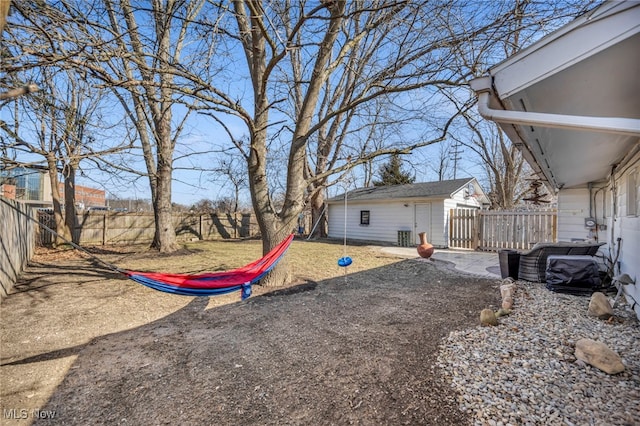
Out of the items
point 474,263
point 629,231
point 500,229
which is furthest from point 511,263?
point 500,229

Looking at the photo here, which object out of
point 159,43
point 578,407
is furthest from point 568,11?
point 159,43

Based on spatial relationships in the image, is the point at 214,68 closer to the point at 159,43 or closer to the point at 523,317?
the point at 159,43

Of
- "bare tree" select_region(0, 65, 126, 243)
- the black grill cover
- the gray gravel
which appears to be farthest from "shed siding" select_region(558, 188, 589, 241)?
"bare tree" select_region(0, 65, 126, 243)

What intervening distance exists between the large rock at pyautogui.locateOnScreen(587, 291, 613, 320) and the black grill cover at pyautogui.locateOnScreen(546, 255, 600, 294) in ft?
3.60

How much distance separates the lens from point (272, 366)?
8.77 feet

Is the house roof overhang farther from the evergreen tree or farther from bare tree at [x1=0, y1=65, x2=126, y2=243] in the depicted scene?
the evergreen tree

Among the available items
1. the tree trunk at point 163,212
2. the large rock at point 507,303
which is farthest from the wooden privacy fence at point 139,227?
the large rock at point 507,303

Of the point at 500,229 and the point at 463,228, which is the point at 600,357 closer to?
the point at 500,229

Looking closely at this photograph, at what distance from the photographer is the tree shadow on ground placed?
80.4 inches

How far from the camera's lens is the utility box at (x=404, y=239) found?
1245cm

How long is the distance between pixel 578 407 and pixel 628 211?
3.78m

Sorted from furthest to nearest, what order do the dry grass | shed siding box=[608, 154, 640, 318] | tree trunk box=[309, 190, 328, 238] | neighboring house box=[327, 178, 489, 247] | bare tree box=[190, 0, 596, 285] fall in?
tree trunk box=[309, 190, 328, 238]
neighboring house box=[327, 178, 489, 247]
the dry grass
bare tree box=[190, 0, 596, 285]
shed siding box=[608, 154, 640, 318]

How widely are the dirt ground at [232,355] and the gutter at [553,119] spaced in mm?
1950

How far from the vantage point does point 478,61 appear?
4102mm
